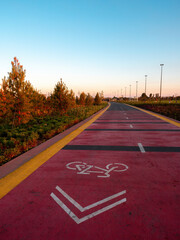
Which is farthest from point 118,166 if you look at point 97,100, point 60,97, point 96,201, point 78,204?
point 97,100

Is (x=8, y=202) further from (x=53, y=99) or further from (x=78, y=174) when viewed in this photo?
(x=53, y=99)

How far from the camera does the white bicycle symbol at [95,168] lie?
16.5ft

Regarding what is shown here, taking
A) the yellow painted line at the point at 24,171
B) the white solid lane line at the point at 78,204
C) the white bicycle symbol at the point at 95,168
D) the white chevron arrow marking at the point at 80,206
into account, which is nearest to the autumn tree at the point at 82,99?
the yellow painted line at the point at 24,171

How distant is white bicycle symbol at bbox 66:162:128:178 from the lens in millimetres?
5035

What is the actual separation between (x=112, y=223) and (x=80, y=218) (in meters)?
0.52

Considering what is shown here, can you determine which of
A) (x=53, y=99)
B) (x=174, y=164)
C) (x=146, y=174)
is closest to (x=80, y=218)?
(x=146, y=174)

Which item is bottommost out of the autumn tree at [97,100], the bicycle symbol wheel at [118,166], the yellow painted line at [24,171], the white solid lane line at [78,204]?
the bicycle symbol wheel at [118,166]

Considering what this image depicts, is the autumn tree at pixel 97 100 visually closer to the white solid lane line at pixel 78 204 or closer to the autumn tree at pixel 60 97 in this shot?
the autumn tree at pixel 60 97

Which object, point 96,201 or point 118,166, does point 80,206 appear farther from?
point 118,166

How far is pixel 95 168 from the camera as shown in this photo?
17.3 feet

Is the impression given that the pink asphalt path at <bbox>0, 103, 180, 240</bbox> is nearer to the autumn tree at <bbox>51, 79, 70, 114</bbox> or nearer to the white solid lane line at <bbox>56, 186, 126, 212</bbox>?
the white solid lane line at <bbox>56, 186, 126, 212</bbox>

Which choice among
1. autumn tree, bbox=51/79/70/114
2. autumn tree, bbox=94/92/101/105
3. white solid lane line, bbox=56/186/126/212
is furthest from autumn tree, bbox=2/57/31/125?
autumn tree, bbox=94/92/101/105

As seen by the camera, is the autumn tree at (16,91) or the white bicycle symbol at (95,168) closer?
the white bicycle symbol at (95,168)

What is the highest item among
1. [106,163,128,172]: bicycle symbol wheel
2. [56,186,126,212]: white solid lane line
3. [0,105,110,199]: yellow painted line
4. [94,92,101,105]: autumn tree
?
[94,92,101,105]: autumn tree
